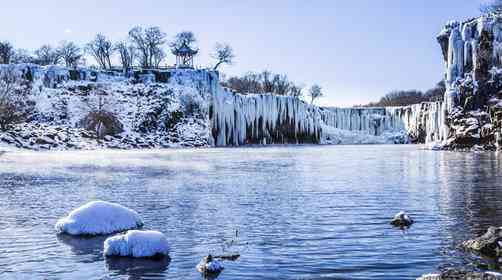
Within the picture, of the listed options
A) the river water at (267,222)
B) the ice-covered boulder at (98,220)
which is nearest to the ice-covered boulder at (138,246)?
the river water at (267,222)

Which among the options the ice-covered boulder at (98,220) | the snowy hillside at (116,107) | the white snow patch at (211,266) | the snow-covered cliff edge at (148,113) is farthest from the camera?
the snow-covered cliff edge at (148,113)

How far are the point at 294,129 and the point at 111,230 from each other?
259 ft

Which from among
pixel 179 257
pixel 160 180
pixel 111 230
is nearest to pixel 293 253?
pixel 179 257

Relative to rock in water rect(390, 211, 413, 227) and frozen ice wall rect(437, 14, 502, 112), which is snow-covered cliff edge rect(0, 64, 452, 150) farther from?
rock in water rect(390, 211, 413, 227)

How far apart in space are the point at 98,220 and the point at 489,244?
322 inches

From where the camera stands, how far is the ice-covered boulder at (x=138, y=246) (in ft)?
34.0

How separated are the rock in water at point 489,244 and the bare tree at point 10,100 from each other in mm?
57681

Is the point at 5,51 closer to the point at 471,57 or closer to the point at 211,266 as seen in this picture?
the point at 471,57

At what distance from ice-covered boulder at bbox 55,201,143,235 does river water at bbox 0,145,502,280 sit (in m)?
0.39

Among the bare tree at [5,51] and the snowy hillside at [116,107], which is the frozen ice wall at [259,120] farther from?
the bare tree at [5,51]

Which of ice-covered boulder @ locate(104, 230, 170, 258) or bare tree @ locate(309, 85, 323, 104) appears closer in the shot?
ice-covered boulder @ locate(104, 230, 170, 258)

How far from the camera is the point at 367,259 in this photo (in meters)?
10.2

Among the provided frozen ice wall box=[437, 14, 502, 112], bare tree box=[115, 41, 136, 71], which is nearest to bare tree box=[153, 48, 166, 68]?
bare tree box=[115, 41, 136, 71]

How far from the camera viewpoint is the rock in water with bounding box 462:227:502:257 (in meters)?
10.2
